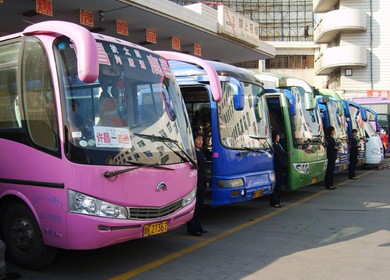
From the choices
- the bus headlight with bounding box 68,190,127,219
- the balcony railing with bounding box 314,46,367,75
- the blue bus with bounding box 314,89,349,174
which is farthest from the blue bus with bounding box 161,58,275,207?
the balcony railing with bounding box 314,46,367,75

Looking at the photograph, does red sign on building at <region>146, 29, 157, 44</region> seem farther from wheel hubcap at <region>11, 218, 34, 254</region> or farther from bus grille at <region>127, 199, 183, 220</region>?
wheel hubcap at <region>11, 218, 34, 254</region>

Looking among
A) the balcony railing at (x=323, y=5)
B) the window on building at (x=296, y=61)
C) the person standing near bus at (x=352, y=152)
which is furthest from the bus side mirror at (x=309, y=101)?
the window on building at (x=296, y=61)

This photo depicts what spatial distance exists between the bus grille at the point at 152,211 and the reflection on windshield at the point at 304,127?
531 cm

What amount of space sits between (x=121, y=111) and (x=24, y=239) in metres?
1.86

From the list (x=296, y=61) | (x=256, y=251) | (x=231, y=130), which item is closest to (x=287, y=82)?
(x=231, y=130)

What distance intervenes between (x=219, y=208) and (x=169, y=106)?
13.8 ft

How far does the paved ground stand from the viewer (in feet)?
16.7

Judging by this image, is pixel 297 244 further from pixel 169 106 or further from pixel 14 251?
pixel 14 251

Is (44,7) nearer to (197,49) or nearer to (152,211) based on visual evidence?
(152,211)

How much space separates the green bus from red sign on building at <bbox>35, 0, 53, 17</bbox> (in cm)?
530

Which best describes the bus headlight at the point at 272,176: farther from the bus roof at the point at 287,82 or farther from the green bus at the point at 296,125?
the bus roof at the point at 287,82

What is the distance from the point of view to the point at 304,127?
34.2 ft

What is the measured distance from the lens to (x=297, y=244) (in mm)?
6375

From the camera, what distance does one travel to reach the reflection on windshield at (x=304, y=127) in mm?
10070
